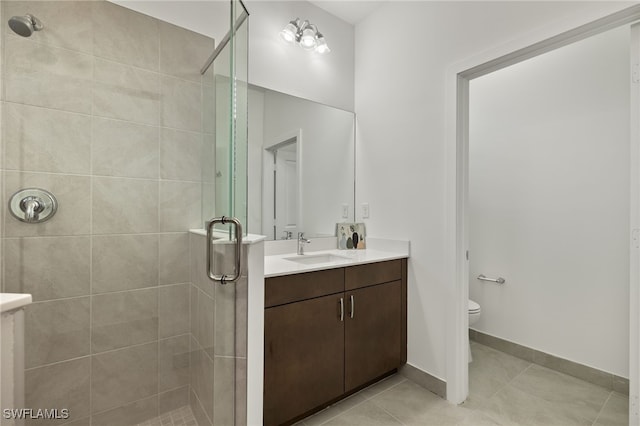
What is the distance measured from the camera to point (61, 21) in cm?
129

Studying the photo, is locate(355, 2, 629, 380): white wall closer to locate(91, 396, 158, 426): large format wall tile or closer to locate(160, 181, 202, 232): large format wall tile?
locate(160, 181, 202, 232): large format wall tile

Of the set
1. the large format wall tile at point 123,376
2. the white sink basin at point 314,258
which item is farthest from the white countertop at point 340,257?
the large format wall tile at point 123,376

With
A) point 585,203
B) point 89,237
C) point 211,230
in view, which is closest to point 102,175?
point 89,237

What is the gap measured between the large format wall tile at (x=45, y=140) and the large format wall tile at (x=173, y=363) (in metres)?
0.99

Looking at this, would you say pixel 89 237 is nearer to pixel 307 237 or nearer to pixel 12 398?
pixel 12 398

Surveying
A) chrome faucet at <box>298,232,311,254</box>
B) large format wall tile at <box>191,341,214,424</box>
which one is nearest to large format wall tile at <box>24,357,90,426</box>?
large format wall tile at <box>191,341,214,424</box>

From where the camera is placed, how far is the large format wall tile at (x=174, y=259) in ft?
5.32

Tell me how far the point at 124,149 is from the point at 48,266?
63cm

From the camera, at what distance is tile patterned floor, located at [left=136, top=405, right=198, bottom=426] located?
59.3 inches

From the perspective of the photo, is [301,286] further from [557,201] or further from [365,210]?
[557,201]

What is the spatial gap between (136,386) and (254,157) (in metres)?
1.47

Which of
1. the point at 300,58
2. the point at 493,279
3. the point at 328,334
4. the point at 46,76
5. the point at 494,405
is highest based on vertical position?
the point at 300,58

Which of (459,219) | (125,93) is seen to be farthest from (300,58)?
(459,219)

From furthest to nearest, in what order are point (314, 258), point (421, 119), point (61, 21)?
point (314, 258) < point (421, 119) < point (61, 21)
